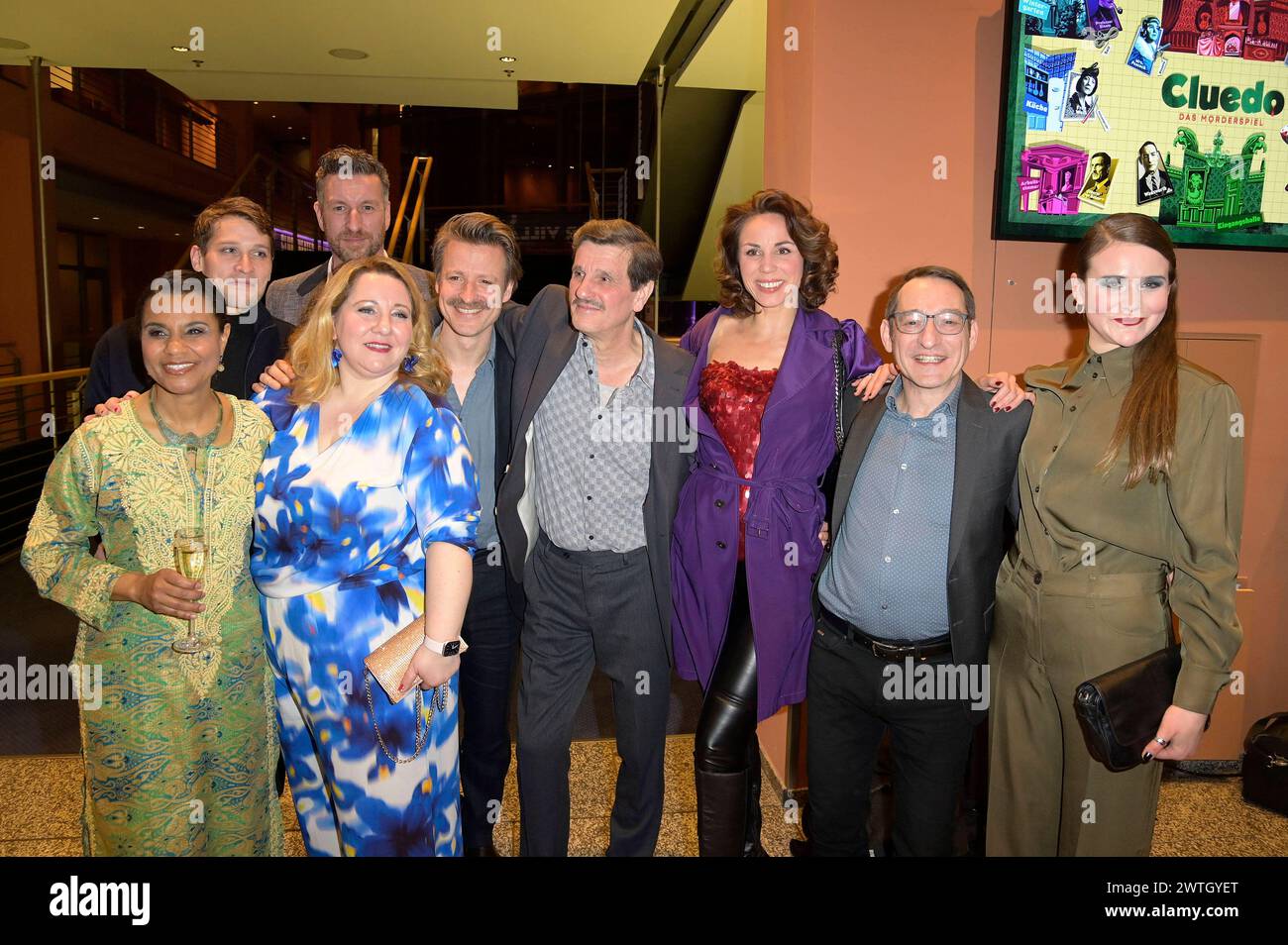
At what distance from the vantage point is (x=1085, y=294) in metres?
2.18

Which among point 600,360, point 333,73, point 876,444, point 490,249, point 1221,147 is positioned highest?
point 333,73

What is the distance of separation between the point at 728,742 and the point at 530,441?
3.48 ft

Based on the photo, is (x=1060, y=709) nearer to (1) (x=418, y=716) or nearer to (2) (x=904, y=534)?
(2) (x=904, y=534)

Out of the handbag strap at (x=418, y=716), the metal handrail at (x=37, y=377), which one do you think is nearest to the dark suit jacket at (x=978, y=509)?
the handbag strap at (x=418, y=716)

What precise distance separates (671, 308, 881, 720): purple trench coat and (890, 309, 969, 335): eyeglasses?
14.5 inches

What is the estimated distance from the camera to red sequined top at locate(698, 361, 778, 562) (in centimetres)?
250

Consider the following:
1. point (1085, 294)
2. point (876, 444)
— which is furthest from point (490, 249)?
point (1085, 294)

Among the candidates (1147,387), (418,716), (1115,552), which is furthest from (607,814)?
(1147,387)

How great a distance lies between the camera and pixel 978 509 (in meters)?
2.15

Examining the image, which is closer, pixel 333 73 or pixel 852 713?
pixel 852 713

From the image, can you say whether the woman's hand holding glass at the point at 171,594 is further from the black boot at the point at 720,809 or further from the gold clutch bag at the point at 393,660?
the black boot at the point at 720,809

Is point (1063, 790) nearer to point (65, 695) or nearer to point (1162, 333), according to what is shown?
point (1162, 333)

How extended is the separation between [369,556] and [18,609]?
4758 mm

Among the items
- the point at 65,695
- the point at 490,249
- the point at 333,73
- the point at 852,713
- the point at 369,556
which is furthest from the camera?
the point at 333,73
